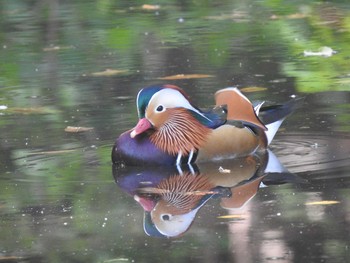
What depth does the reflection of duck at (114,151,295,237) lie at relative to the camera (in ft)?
20.9

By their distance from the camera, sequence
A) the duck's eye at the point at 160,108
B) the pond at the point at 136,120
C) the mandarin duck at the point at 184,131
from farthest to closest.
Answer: the duck's eye at the point at 160,108, the mandarin duck at the point at 184,131, the pond at the point at 136,120

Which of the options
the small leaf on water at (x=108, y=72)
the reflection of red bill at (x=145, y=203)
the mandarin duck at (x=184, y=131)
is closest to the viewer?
the reflection of red bill at (x=145, y=203)

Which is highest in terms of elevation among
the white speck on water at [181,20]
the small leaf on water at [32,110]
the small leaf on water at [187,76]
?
the small leaf on water at [32,110]

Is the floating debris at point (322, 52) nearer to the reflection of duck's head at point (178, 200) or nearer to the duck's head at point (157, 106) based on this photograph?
the duck's head at point (157, 106)

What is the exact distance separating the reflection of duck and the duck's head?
12.4 inches

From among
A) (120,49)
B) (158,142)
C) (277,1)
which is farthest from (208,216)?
(277,1)

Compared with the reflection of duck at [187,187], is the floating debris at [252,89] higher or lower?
lower

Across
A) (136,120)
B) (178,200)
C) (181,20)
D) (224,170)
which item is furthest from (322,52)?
(178,200)

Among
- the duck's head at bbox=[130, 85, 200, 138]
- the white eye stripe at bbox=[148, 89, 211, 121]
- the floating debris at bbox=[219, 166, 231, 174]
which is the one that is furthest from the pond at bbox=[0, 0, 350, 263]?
the white eye stripe at bbox=[148, 89, 211, 121]

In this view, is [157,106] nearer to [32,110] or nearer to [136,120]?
[136,120]

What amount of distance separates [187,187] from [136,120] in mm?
2105

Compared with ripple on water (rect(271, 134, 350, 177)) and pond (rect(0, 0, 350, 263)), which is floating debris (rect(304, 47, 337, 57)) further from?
ripple on water (rect(271, 134, 350, 177))

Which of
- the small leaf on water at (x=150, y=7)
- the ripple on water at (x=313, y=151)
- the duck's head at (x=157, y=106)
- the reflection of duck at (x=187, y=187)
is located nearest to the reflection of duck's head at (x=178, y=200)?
the reflection of duck at (x=187, y=187)

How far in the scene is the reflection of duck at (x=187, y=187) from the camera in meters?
6.38
